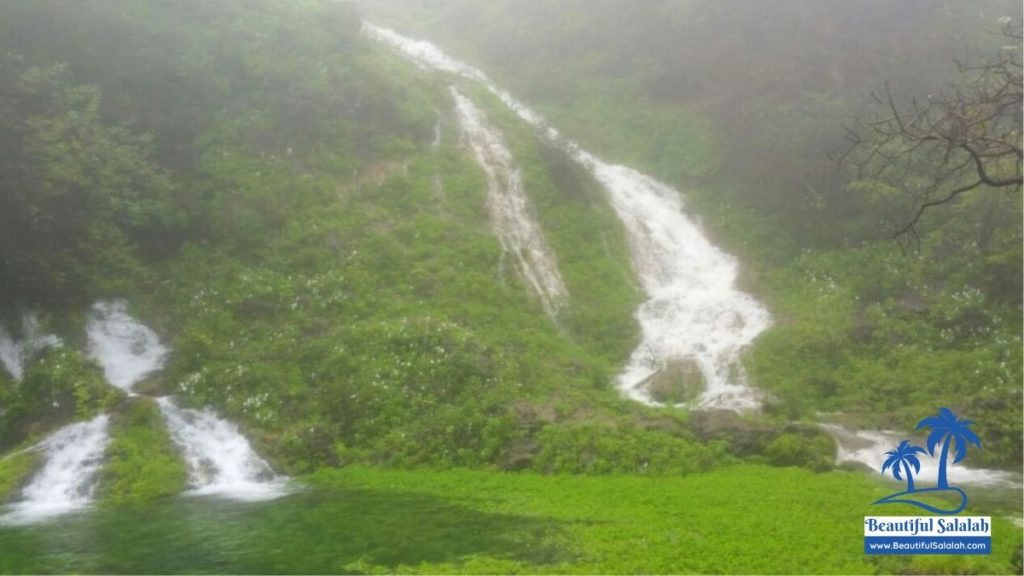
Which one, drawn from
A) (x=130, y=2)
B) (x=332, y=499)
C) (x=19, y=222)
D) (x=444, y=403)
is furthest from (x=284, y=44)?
(x=332, y=499)

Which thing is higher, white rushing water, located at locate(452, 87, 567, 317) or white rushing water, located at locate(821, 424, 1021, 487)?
white rushing water, located at locate(452, 87, 567, 317)

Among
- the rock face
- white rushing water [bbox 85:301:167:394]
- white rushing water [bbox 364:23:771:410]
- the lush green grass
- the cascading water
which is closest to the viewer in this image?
the lush green grass

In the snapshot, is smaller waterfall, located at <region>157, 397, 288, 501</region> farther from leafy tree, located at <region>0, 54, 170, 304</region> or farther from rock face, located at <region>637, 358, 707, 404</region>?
rock face, located at <region>637, 358, 707, 404</region>

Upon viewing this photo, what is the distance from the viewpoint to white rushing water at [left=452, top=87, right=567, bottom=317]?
24.8 m

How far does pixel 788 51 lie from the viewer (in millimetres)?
37250

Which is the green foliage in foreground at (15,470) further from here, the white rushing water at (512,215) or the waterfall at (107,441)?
the white rushing water at (512,215)

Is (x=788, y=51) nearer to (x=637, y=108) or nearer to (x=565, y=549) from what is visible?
(x=637, y=108)

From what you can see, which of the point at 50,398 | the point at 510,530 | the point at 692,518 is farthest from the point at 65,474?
the point at 692,518

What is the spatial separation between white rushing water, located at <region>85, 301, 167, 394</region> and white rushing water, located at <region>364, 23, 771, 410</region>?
11.5m

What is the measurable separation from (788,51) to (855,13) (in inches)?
146

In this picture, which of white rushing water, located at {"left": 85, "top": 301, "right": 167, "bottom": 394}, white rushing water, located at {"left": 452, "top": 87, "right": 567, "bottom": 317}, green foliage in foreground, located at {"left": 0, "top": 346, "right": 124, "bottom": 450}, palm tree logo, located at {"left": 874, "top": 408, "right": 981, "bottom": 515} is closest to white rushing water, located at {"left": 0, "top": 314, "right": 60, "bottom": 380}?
green foliage in foreground, located at {"left": 0, "top": 346, "right": 124, "bottom": 450}

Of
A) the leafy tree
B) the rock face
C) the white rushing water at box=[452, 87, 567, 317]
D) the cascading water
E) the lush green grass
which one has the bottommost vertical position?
the lush green grass

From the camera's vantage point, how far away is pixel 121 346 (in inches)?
816

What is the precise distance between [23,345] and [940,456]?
63.4 ft
